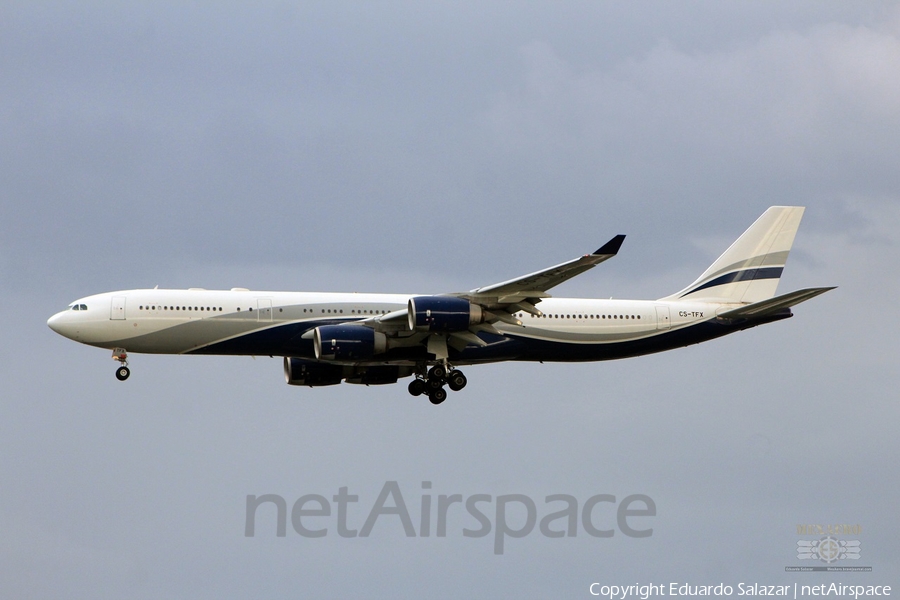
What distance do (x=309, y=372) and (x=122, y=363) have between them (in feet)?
27.9

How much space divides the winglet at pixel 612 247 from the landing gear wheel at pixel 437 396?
12080mm

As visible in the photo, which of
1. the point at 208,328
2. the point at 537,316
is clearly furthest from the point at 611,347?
the point at 208,328

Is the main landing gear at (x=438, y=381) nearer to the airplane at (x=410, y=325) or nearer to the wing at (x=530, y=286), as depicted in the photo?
the airplane at (x=410, y=325)

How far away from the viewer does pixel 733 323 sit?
179ft

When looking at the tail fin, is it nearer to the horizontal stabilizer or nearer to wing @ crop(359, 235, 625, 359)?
the horizontal stabilizer

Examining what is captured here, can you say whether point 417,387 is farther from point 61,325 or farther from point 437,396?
point 61,325

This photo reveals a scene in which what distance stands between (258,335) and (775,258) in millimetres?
25030

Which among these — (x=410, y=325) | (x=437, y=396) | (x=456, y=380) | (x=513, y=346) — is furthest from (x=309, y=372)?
(x=513, y=346)

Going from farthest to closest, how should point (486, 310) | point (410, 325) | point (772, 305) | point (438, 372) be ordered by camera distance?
point (772, 305) → point (438, 372) → point (486, 310) → point (410, 325)

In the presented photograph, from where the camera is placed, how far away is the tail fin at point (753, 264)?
56812 mm

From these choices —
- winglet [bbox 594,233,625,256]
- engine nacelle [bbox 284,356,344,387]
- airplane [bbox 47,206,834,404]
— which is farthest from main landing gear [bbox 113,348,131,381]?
winglet [bbox 594,233,625,256]

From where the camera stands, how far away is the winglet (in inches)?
1673

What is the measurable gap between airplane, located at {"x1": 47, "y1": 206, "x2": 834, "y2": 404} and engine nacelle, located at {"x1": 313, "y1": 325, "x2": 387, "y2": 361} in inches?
1.6

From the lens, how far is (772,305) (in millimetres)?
52438
